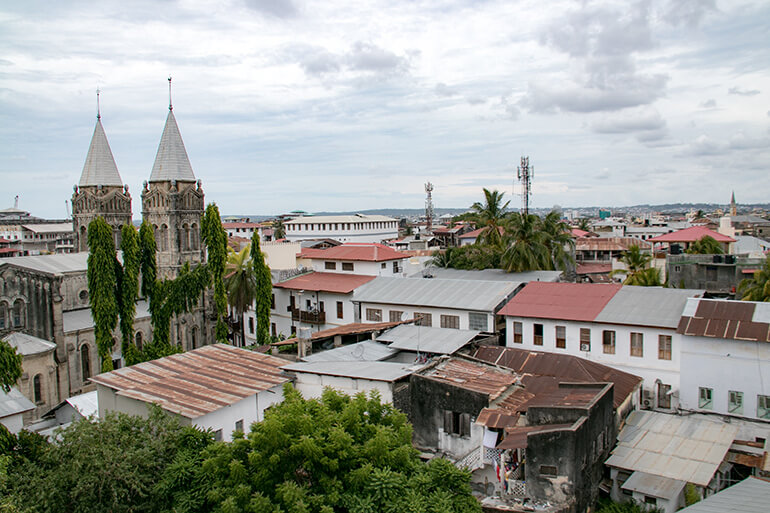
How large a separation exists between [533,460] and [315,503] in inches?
327

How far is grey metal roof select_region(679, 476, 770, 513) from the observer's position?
14.9 meters

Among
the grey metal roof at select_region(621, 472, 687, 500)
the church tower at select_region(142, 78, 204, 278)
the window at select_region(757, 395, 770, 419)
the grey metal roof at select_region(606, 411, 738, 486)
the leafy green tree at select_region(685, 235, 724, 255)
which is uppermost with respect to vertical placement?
the church tower at select_region(142, 78, 204, 278)

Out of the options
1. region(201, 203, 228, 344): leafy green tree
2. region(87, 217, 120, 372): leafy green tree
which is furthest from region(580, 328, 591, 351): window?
region(87, 217, 120, 372): leafy green tree

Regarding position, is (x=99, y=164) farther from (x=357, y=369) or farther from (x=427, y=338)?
(x=357, y=369)

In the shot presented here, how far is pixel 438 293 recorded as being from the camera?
38656 mm

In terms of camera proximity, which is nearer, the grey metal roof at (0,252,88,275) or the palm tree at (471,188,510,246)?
the grey metal roof at (0,252,88,275)

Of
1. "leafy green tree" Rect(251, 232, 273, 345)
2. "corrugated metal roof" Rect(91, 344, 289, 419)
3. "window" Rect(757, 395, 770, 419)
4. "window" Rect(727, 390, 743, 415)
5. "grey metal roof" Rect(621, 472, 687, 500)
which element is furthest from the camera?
"leafy green tree" Rect(251, 232, 273, 345)

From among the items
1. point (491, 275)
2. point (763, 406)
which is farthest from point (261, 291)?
point (763, 406)

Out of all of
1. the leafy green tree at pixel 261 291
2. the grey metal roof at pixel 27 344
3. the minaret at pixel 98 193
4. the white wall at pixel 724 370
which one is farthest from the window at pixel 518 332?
the minaret at pixel 98 193

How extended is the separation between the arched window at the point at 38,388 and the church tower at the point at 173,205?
1683 centimetres

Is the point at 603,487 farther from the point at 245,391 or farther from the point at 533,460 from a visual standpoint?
the point at 245,391

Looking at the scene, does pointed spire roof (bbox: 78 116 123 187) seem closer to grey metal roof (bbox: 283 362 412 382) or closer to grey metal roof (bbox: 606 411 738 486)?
grey metal roof (bbox: 283 362 412 382)

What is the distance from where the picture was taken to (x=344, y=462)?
1700cm

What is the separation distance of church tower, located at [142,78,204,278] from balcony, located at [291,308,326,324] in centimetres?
1510
